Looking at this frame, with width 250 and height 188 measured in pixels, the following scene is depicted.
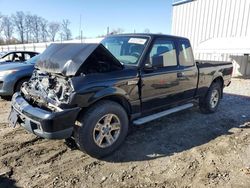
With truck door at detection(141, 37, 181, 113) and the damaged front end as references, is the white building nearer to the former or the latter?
truck door at detection(141, 37, 181, 113)

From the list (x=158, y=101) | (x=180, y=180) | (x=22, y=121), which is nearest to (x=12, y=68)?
(x=22, y=121)

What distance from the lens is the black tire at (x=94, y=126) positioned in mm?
3459

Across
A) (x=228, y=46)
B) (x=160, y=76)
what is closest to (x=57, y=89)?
(x=160, y=76)

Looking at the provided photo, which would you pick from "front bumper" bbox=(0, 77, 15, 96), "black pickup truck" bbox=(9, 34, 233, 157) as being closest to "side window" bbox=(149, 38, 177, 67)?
"black pickup truck" bbox=(9, 34, 233, 157)

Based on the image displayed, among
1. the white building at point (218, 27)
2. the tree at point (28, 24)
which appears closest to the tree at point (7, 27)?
the tree at point (28, 24)

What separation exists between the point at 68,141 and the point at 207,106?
3738mm

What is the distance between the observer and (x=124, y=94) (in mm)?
3898

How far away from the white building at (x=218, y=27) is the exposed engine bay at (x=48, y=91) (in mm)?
9849

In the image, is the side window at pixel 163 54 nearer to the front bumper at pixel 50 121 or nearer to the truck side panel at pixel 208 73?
the truck side panel at pixel 208 73

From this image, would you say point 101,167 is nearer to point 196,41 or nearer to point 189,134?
point 189,134

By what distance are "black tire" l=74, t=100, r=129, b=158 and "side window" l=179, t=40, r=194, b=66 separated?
2.04 meters

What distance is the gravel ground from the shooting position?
126 inches

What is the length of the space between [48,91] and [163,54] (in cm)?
230

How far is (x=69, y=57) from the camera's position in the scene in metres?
3.74
